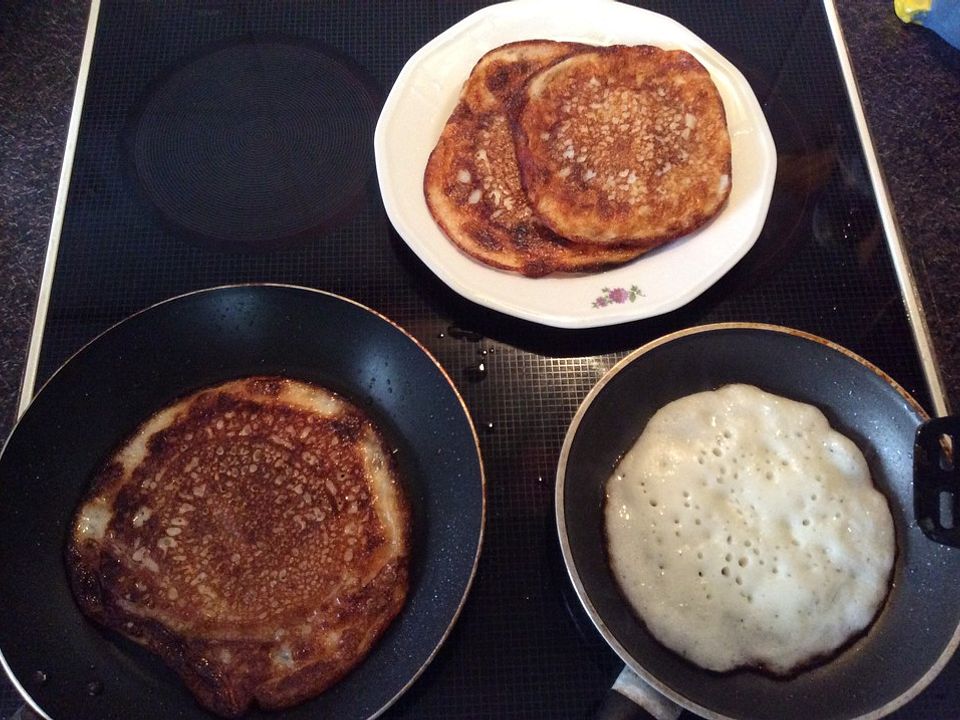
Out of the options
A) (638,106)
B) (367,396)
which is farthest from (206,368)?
(638,106)

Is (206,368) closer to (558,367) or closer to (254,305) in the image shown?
(254,305)

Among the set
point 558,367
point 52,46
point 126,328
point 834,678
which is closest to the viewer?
point 834,678

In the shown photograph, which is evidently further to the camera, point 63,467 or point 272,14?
point 272,14

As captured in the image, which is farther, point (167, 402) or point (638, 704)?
point (167, 402)

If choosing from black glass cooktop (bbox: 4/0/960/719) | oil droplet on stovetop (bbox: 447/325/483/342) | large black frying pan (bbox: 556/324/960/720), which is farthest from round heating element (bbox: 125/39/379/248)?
large black frying pan (bbox: 556/324/960/720)

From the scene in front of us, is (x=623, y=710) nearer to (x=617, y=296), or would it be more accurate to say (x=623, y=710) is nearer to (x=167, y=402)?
(x=617, y=296)

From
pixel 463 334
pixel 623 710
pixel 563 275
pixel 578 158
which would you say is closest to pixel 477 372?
pixel 463 334

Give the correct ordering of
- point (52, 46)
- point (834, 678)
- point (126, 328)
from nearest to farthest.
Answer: point (834, 678) → point (126, 328) → point (52, 46)
